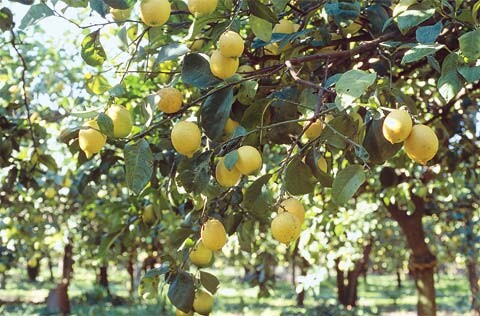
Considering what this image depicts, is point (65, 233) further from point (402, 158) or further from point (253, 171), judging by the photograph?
point (253, 171)

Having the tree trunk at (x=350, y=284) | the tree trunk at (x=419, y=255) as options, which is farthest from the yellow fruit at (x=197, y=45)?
the tree trunk at (x=350, y=284)

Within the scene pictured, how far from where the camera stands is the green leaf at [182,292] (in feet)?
3.78

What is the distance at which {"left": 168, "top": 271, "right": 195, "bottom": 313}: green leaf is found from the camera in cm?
115

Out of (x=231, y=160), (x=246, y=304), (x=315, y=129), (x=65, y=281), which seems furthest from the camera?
(x=246, y=304)

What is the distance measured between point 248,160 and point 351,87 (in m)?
0.24

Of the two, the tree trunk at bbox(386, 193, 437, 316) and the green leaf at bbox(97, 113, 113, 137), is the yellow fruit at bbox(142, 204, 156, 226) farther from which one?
the tree trunk at bbox(386, 193, 437, 316)

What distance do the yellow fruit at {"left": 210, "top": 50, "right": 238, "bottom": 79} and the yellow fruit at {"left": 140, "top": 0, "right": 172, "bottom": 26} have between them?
13 cm

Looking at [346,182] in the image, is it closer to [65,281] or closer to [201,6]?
[201,6]

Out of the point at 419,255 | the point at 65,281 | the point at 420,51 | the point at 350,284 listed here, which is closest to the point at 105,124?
the point at 420,51

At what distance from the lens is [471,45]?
3.40 ft

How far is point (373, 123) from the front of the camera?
40.2 inches

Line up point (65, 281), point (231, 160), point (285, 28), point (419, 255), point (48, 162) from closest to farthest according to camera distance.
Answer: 1. point (231, 160)
2. point (285, 28)
3. point (48, 162)
4. point (419, 255)
5. point (65, 281)

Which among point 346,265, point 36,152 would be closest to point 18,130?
point 36,152

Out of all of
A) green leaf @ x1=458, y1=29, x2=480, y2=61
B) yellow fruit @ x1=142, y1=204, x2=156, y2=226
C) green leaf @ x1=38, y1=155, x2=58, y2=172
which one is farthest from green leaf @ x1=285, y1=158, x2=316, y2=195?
green leaf @ x1=38, y1=155, x2=58, y2=172
